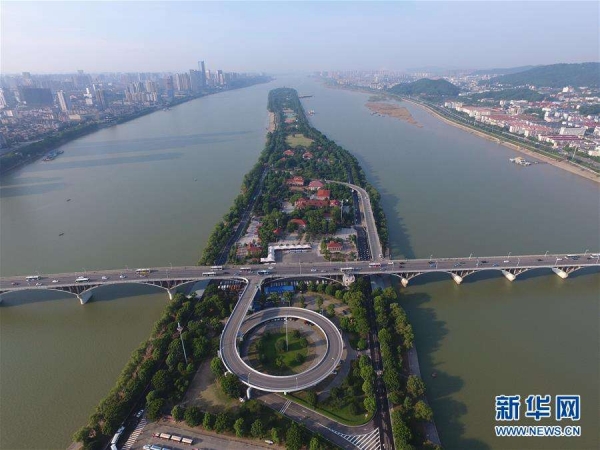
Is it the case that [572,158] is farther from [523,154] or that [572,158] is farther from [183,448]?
[183,448]

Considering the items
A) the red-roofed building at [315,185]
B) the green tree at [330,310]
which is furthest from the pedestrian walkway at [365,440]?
the red-roofed building at [315,185]

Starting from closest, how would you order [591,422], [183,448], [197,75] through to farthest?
[183,448] < [591,422] < [197,75]

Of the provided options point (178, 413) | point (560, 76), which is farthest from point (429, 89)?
point (178, 413)

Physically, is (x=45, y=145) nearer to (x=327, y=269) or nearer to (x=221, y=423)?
(x=327, y=269)

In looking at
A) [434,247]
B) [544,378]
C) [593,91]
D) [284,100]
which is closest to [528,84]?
[593,91]

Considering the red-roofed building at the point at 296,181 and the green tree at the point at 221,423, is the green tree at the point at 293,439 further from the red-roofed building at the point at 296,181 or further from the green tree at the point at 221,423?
the red-roofed building at the point at 296,181

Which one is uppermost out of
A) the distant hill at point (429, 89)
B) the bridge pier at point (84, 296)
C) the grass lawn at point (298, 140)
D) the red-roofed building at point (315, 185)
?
the distant hill at point (429, 89)
